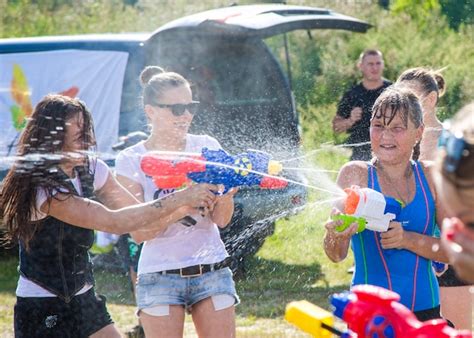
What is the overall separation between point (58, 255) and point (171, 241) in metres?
0.45

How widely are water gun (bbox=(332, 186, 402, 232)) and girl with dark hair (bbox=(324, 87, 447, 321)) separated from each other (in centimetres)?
8

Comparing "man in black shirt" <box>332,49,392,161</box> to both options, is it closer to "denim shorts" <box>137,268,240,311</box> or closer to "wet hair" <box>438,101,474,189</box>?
"denim shorts" <box>137,268,240,311</box>

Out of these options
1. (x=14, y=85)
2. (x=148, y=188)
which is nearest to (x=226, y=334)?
(x=148, y=188)

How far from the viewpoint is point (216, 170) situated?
12.2 feet

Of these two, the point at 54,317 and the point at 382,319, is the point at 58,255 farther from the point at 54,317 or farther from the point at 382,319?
the point at 382,319

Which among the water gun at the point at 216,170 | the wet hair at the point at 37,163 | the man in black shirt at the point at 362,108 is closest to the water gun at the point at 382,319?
the water gun at the point at 216,170

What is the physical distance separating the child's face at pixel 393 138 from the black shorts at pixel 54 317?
4.38ft

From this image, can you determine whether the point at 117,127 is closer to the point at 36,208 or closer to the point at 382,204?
the point at 36,208

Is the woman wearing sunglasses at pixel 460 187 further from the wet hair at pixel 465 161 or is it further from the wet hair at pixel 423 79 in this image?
the wet hair at pixel 423 79

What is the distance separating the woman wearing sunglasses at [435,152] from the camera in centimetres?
450

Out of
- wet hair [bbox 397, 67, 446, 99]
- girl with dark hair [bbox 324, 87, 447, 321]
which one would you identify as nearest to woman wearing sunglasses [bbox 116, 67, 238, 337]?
girl with dark hair [bbox 324, 87, 447, 321]

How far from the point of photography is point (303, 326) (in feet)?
8.67

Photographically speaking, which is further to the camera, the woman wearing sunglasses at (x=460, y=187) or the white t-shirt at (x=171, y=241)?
the white t-shirt at (x=171, y=241)

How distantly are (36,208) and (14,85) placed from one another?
4520 mm
